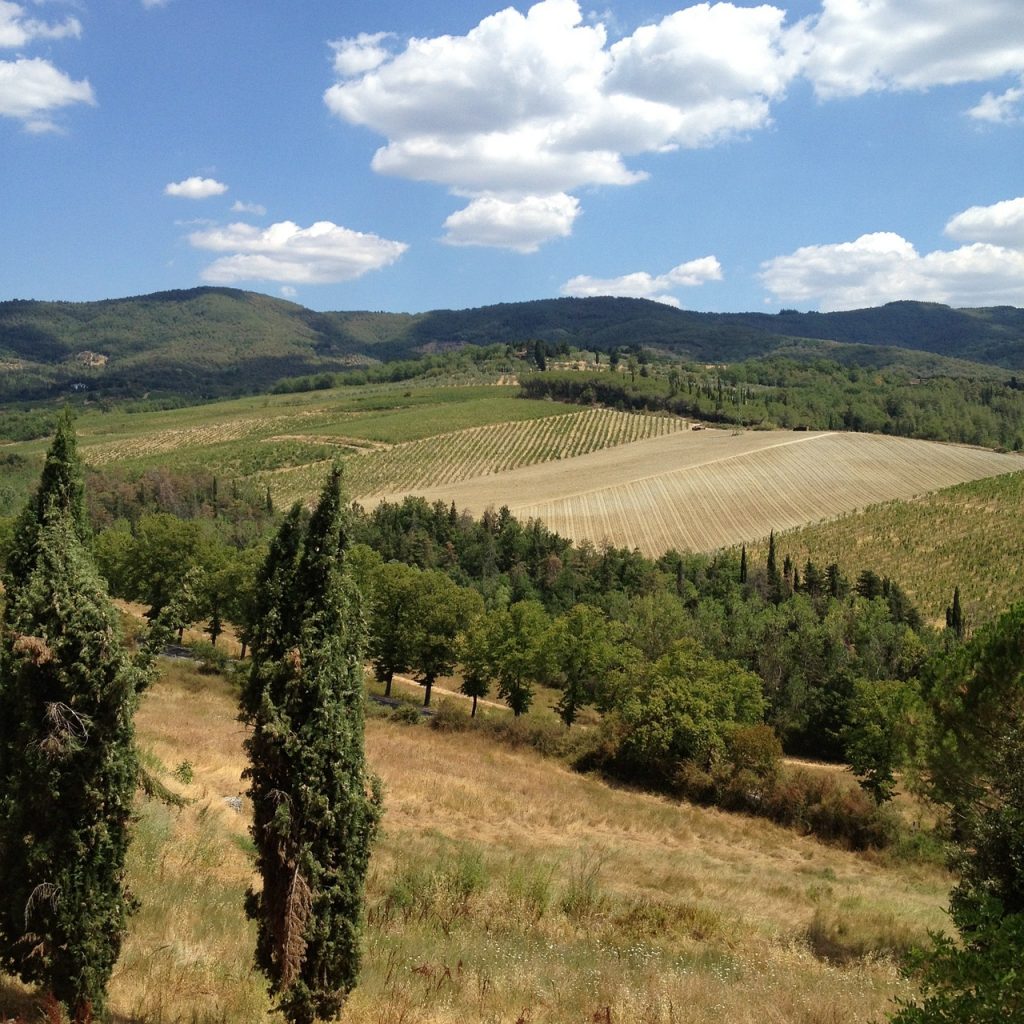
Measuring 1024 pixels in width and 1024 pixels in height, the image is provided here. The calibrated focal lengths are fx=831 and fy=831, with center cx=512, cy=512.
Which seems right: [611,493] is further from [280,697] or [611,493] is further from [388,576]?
[280,697]

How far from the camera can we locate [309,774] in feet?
30.4

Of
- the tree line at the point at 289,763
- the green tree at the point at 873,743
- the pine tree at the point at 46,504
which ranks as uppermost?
the pine tree at the point at 46,504

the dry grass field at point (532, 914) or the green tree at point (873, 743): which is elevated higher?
the dry grass field at point (532, 914)

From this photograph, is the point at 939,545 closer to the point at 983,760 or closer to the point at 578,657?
the point at 578,657

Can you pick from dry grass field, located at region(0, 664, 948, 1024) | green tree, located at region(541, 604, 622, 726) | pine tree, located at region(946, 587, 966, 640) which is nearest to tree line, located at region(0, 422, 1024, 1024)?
dry grass field, located at region(0, 664, 948, 1024)

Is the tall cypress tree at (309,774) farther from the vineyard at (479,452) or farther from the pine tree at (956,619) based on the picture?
the vineyard at (479,452)

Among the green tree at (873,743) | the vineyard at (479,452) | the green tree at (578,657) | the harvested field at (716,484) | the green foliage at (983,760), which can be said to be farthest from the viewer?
the vineyard at (479,452)

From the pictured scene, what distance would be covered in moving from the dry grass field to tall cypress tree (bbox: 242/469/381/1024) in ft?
3.50

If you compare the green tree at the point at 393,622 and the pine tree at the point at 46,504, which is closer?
the pine tree at the point at 46,504

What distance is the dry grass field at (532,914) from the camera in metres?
10.8

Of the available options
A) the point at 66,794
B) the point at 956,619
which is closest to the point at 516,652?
the point at 66,794

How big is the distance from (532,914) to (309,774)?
9016mm

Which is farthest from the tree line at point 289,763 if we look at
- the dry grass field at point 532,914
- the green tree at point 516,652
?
the green tree at point 516,652

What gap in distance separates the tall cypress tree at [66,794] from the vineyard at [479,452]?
11480cm
